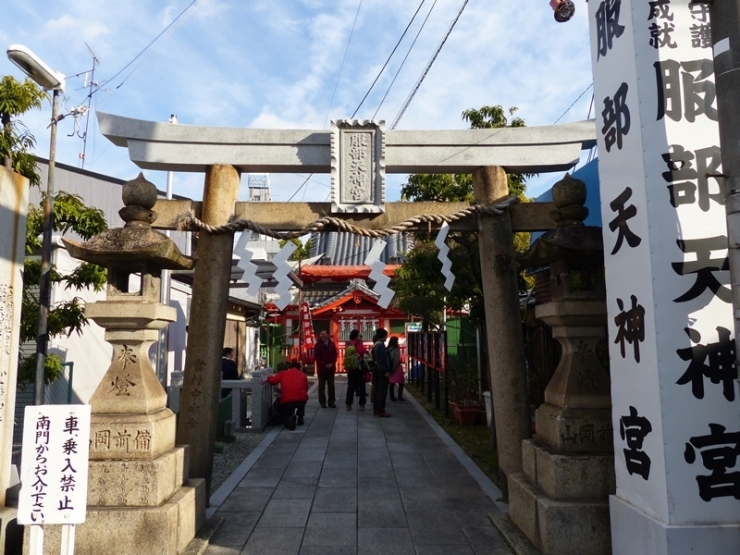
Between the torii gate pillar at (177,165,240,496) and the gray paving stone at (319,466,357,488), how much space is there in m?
1.66

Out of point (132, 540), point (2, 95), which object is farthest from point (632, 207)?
point (2, 95)

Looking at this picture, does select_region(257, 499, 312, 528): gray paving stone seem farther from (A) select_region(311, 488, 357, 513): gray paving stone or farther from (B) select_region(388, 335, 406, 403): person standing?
(B) select_region(388, 335, 406, 403): person standing

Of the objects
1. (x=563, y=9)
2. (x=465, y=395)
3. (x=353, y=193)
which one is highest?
(x=563, y=9)

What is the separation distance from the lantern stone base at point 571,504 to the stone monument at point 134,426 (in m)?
2.99

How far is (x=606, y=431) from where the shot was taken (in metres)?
4.45

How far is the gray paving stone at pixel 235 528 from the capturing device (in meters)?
4.97

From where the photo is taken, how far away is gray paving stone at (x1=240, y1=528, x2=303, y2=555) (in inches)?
186

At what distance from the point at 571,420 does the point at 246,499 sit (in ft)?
12.7

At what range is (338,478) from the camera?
7242 mm

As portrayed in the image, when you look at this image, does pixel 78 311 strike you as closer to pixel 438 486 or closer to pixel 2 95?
pixel 2 95

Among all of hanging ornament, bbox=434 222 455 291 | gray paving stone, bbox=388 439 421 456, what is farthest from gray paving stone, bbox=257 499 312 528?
gray paving stone, bbox=388 439 421 456

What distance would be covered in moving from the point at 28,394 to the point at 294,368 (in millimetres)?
4726

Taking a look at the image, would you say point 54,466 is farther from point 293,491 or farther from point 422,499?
point 422,499

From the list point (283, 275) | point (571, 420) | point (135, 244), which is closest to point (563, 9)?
point (283, 275)
